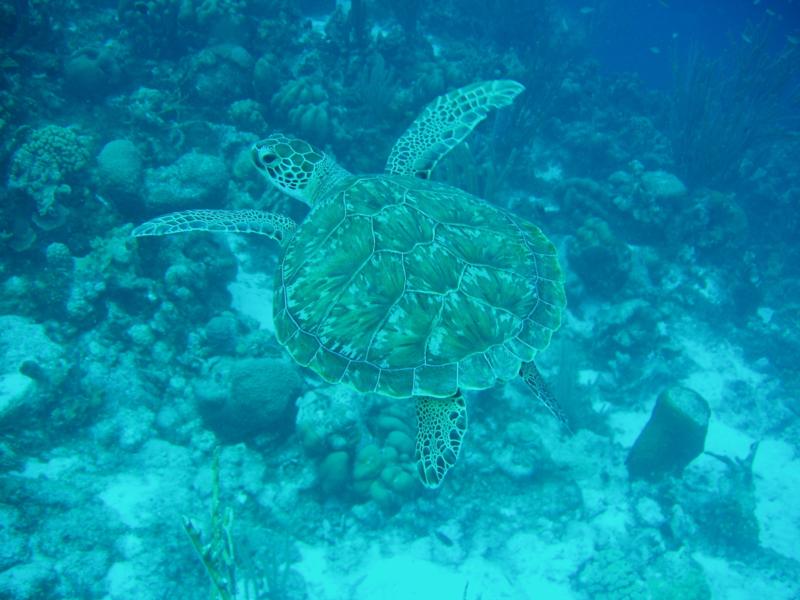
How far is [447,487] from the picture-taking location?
4.73m

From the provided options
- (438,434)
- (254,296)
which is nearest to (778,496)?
(438,434)

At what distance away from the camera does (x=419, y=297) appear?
318cm

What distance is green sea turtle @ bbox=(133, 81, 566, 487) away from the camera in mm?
3131

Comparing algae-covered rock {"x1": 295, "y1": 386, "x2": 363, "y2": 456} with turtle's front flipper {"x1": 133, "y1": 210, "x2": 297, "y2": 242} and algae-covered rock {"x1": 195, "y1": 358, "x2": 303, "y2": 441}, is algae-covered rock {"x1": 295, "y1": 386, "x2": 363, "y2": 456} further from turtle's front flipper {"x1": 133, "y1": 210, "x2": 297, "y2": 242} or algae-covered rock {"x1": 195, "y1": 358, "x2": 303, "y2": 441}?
turtle's front flipper {"x1": 133, "y1": 210, "x2": 297, "y2": 242}

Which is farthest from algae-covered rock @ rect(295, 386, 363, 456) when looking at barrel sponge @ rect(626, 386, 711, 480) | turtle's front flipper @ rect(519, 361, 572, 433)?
barrel sponge @ rect(626, 386, 711, 480)

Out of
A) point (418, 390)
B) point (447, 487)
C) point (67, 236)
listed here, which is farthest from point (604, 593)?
point (67, 236)

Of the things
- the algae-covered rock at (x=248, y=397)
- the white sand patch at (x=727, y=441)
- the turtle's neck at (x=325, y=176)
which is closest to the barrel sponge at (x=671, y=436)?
the white sand patch at (x=727, y=441)

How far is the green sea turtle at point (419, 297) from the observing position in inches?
123

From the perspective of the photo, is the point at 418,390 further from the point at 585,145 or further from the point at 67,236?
the point at 585,145

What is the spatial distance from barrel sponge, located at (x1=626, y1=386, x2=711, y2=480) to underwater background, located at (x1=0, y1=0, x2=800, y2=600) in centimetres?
3

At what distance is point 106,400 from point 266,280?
2.22m

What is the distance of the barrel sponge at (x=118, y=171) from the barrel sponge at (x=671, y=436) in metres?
6.62

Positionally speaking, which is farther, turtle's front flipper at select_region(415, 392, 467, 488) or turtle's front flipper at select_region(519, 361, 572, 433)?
turtle's front flipper at select_region(519, 361, 572, 433)

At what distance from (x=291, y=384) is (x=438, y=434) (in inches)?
76.1
